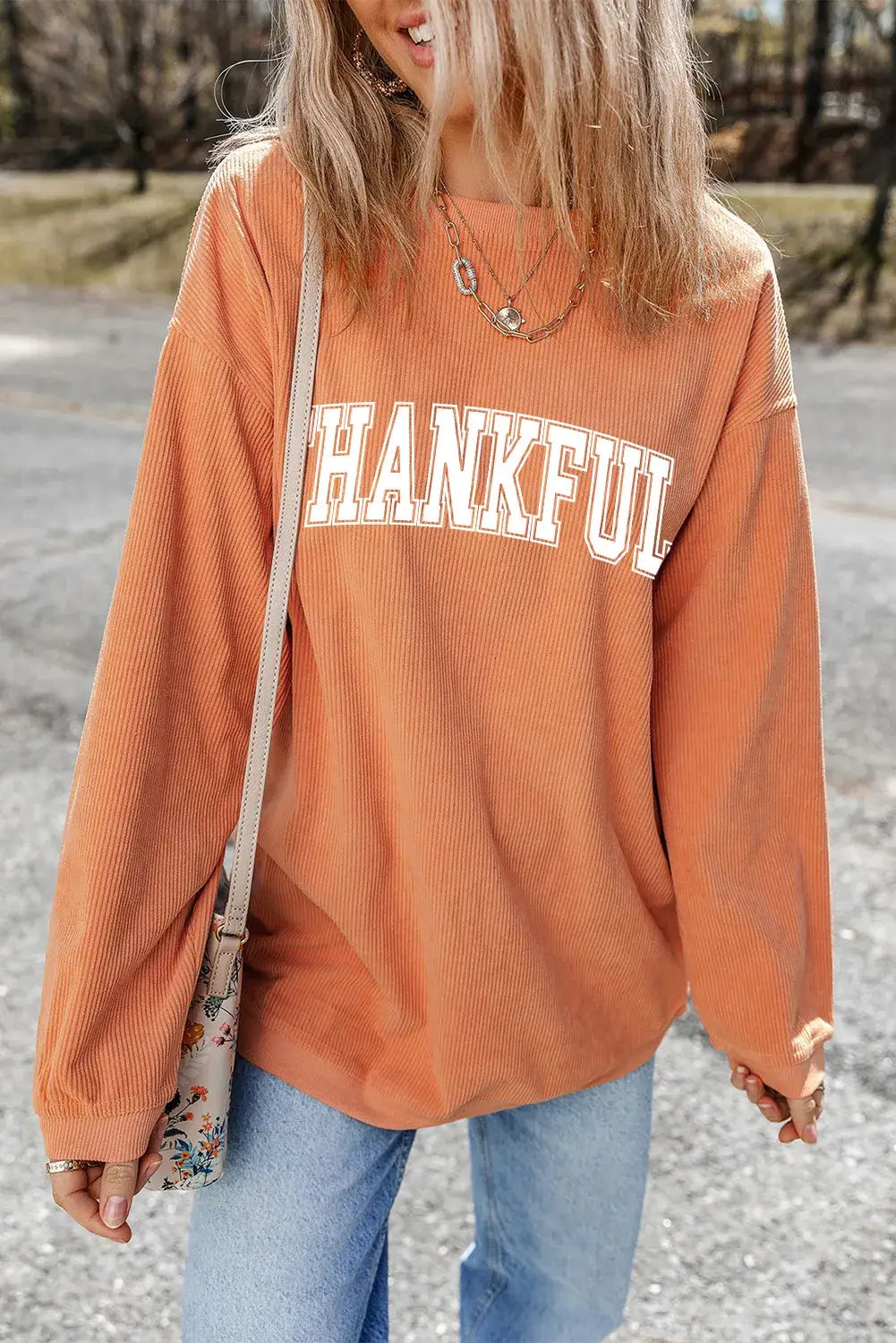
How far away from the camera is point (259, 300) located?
1394mm

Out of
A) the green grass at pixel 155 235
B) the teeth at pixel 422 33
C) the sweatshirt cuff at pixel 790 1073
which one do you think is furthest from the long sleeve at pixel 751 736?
the green grass at pixel 155 235

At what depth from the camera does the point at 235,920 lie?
1.46 metres

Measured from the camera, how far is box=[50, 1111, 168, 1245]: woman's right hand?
4.45 feet

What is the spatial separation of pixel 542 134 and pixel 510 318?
0.61ft

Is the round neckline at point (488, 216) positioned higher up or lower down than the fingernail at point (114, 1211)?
higher up

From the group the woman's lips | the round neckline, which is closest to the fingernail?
the round neckline

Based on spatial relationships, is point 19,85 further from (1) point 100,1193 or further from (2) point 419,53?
(1) point 100,1193

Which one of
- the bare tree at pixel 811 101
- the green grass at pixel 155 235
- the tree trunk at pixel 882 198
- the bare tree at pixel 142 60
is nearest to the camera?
the green grass at pixel 155 235

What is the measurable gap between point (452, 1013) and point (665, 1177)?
134cm

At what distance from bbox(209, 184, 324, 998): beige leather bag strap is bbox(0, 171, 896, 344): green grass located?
13.5 m

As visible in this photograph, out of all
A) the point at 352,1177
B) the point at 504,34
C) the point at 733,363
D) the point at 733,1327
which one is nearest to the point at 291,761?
the point at 352,1177

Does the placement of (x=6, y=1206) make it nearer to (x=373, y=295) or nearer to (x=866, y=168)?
(x=373, y=295)

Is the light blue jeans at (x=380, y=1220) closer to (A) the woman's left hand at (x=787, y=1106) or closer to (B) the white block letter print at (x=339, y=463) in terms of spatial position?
(A) the woman's left hand at (x=787, y=1106)

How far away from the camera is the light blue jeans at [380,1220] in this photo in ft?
4.76
